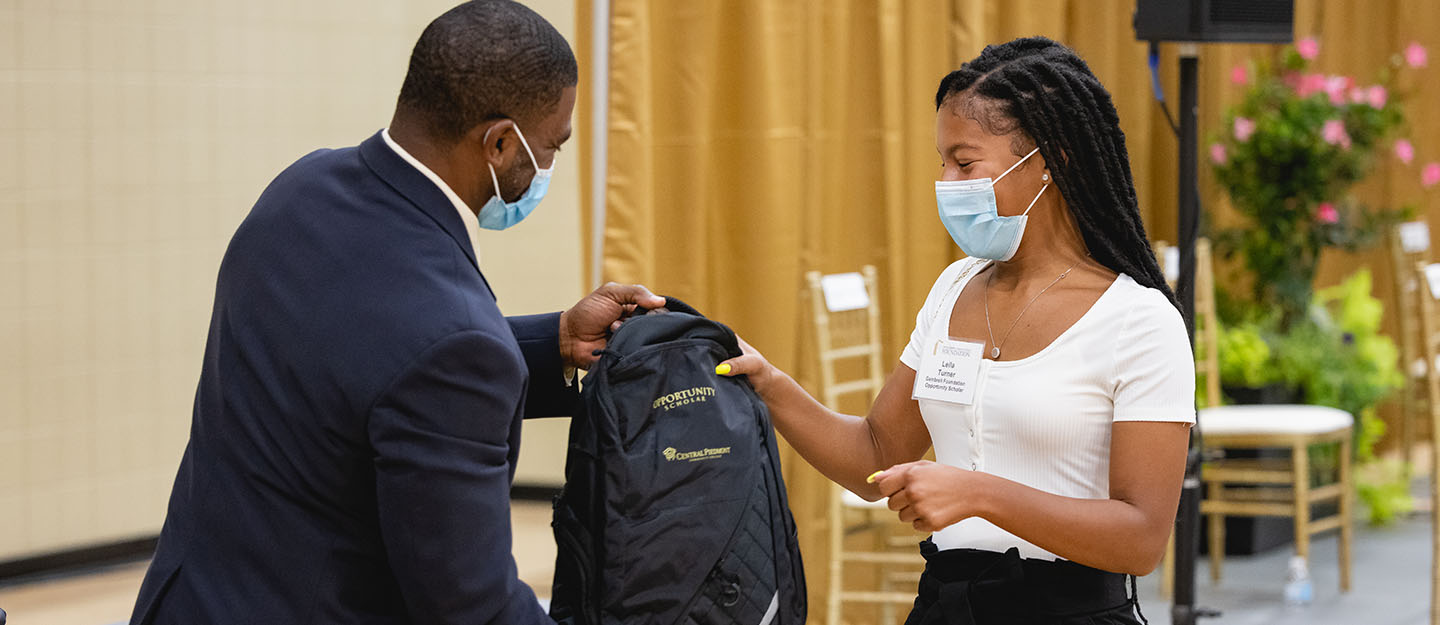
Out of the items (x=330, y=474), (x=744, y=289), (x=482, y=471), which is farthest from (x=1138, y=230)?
(x=744, y=289)

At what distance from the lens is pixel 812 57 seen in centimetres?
394

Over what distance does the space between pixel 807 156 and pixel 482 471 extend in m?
2.85

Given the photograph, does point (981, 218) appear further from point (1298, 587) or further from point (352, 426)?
point (1298, 587)

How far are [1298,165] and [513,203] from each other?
4.15m

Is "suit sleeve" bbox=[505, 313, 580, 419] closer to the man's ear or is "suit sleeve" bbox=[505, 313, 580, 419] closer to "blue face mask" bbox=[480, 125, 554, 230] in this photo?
"blue face mask" bbox=[480, 125, 554, 230]

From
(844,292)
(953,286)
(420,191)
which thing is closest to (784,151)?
(844,292)

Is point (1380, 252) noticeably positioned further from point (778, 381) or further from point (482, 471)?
point (482, 471)

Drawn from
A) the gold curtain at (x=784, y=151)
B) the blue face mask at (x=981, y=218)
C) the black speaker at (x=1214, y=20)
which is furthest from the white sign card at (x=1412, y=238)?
the blue face mask at (x=981, y=218)

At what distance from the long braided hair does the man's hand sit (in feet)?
1.56

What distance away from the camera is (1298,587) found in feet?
14.4

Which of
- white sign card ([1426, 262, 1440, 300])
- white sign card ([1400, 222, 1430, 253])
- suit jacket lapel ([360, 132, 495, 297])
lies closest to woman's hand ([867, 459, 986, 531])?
suit jacket lapel ([360, 132, 495, 297])

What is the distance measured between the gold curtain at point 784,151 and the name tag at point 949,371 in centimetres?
192

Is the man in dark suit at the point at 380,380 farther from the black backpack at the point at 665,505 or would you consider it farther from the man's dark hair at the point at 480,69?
the black backpack at the point at 665,505

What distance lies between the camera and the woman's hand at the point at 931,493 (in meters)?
1.43
